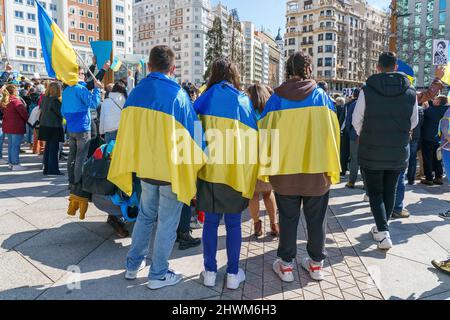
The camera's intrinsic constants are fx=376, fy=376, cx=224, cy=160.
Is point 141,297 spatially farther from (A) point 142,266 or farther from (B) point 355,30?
(B) point 355,30

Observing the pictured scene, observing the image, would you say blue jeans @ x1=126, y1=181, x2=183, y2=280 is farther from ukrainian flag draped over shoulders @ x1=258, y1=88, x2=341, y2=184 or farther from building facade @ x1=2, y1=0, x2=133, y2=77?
building facade @ x1=2, y1=0, x2=133, y2=77

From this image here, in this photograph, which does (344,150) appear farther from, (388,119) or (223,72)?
(223,72)

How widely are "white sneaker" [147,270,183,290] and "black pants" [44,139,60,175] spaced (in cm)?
611

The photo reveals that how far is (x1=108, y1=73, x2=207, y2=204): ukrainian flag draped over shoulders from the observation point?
10.9 ft

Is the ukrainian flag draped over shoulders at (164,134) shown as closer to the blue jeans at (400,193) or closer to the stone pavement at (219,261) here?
the stone pavement at (219,261)

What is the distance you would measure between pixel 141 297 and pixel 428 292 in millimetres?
2704

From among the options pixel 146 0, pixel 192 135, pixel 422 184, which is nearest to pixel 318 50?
pixel 146 0

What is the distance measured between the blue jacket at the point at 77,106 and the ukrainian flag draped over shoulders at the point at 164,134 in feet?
12.4

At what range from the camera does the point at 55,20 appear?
78.2 m

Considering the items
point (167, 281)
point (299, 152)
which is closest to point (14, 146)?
point (167, 281)

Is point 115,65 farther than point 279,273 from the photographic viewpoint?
Yes

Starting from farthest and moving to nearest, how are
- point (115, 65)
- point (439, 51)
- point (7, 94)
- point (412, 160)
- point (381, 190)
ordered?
point (439, 51)
point (7, 94)
point (115, 65)
point (412, 160)
point (381, 190)

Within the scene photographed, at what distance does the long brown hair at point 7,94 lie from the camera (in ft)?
29.8

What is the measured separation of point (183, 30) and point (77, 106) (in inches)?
5019
